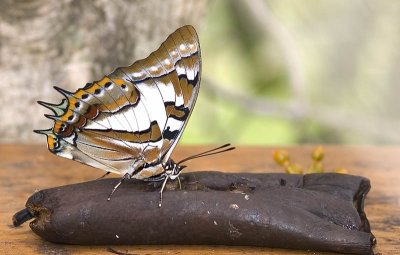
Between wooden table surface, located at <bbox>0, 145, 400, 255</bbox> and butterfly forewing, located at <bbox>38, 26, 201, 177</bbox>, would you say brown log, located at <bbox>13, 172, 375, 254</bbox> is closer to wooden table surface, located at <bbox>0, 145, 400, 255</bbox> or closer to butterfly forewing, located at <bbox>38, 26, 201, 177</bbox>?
wooden table surface, located at <bbox>0, 145, 400, 255</bbox>

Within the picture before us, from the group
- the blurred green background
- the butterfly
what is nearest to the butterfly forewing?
the butterfly

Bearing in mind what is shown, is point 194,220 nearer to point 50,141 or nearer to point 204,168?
point 50,141

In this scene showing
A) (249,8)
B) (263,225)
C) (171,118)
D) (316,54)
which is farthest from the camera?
(316,54)

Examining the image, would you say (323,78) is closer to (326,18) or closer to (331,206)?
(326,18)

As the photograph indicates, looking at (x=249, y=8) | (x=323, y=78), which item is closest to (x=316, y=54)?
(x=323, y=78)

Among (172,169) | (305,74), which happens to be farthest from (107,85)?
(305,74)
